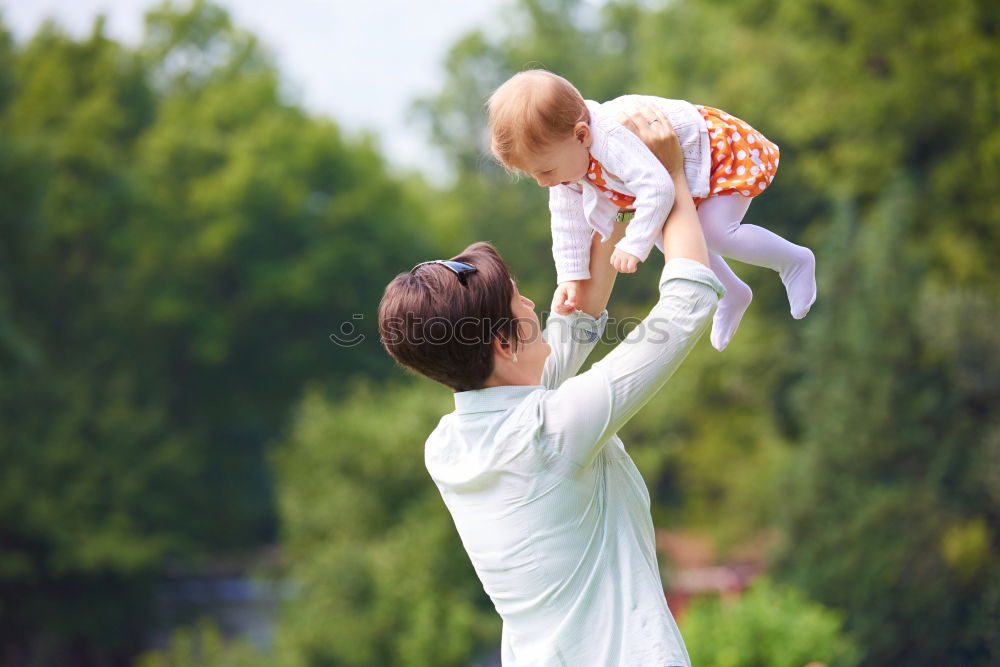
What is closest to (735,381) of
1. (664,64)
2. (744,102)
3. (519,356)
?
(744,102)

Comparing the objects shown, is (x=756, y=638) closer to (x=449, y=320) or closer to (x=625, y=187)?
(x=625, y=187)

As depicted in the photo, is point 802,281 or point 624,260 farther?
point 802,281

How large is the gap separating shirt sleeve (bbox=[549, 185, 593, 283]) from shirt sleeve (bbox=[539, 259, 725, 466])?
0.49 m

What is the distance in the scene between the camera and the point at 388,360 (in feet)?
71.4

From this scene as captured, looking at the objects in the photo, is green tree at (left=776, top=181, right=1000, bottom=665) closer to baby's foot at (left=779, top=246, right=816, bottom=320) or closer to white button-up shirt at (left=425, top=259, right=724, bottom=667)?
baby's foot at (left=779, top=246, right=816, bottom=320)

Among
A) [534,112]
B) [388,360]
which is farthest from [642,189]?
[388,360]

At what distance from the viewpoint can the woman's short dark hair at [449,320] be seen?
1.95 m

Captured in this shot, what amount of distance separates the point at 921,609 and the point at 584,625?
11802 millimetres

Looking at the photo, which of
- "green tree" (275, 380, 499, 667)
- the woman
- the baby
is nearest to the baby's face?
the baby

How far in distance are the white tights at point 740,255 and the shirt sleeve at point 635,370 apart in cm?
46

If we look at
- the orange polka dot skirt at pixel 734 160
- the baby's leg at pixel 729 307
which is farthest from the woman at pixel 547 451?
the baby's leg at pixel 729 307

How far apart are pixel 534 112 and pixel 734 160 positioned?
45 cm

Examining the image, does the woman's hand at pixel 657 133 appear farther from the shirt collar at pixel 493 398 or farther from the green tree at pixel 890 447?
the green tree at pixel 890 447

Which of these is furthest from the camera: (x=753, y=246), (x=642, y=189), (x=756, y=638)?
(x=756, y=638)
